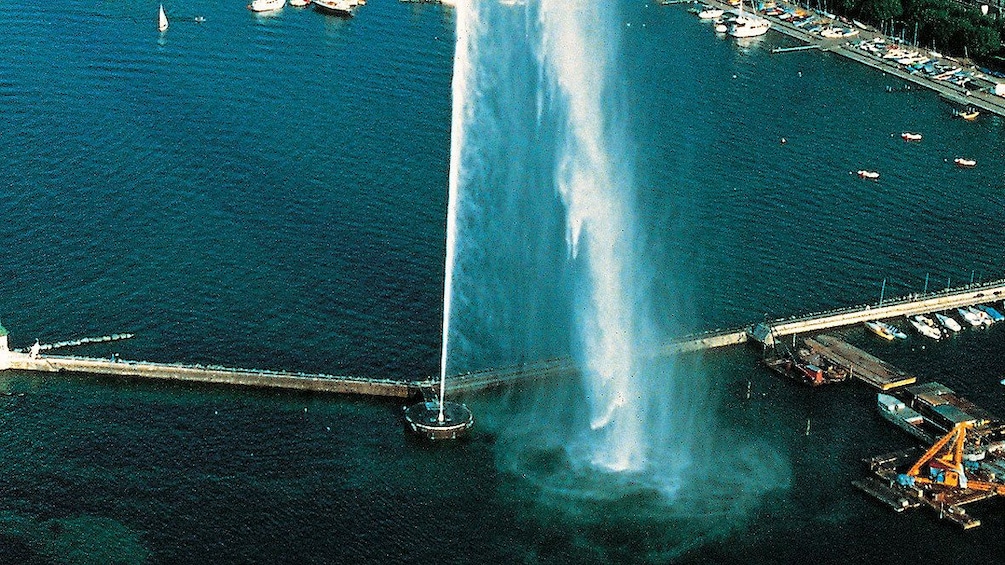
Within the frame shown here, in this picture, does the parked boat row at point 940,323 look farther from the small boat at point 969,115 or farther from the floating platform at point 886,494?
the small boat at point 969,115

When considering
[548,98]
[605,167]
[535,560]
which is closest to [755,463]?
[535,560]

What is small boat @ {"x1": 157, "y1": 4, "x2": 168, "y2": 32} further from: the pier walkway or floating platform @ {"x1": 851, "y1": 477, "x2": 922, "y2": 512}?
Answer: floating platform @ {"x1": 851, "y1": 477, "x2": 922, "y2": 512}

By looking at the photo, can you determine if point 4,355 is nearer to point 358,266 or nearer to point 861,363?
point 358,266

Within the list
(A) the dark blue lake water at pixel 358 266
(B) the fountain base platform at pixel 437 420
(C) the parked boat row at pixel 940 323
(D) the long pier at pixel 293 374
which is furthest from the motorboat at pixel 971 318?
(B) the fountain base platform at pixel 437 420

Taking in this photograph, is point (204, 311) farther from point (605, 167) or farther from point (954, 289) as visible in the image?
point (954, 289)

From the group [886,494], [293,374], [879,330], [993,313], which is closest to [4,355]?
[293,374]

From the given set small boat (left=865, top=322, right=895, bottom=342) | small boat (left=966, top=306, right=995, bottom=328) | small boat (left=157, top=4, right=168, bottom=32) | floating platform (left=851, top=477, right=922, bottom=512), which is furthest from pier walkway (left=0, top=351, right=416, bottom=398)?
small boat (left=157, top=4, right=168, bottom=32)
